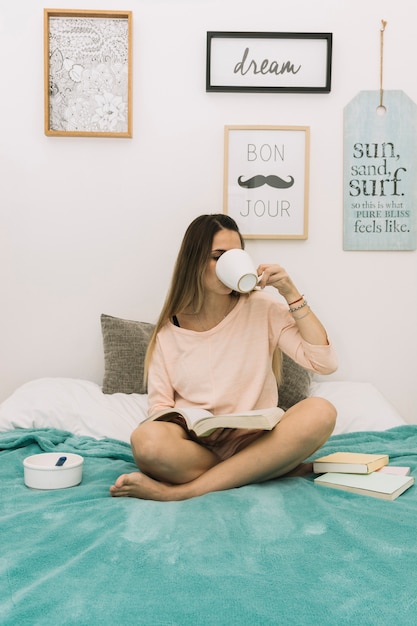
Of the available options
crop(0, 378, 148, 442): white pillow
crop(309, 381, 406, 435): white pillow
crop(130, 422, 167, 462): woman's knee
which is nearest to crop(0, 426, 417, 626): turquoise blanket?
crop(130, 422, 167, 462): woman's knee

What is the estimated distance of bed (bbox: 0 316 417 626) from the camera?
0.83 meters

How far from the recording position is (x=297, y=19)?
2.30 m

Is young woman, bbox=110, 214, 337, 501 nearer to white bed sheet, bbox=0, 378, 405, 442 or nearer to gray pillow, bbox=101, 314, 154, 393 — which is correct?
white bed sheet, bbox=0, 378, 405, 442

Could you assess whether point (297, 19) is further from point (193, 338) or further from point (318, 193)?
point (193, 338)

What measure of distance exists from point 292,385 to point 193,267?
2.09 feet

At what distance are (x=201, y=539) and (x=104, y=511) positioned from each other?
0.23m

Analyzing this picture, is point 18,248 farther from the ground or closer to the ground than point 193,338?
farther from the ground

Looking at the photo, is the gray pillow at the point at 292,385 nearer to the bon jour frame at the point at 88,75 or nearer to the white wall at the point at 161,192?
the white wall at the point at 161,192

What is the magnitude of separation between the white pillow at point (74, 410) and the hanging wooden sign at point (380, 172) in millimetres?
1003

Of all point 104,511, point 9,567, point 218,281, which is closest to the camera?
point 9,567

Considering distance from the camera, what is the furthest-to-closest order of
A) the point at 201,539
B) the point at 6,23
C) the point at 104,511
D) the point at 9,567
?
the point at 6,23 < the point at 104,511 < the point at 201,539 < the point at 9,567

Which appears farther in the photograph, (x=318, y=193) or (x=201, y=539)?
A: (x=318, y=193)

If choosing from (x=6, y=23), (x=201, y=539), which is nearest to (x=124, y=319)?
(x=6, y=23)

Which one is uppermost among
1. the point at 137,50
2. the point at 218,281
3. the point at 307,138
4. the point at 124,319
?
the point at 137,50
